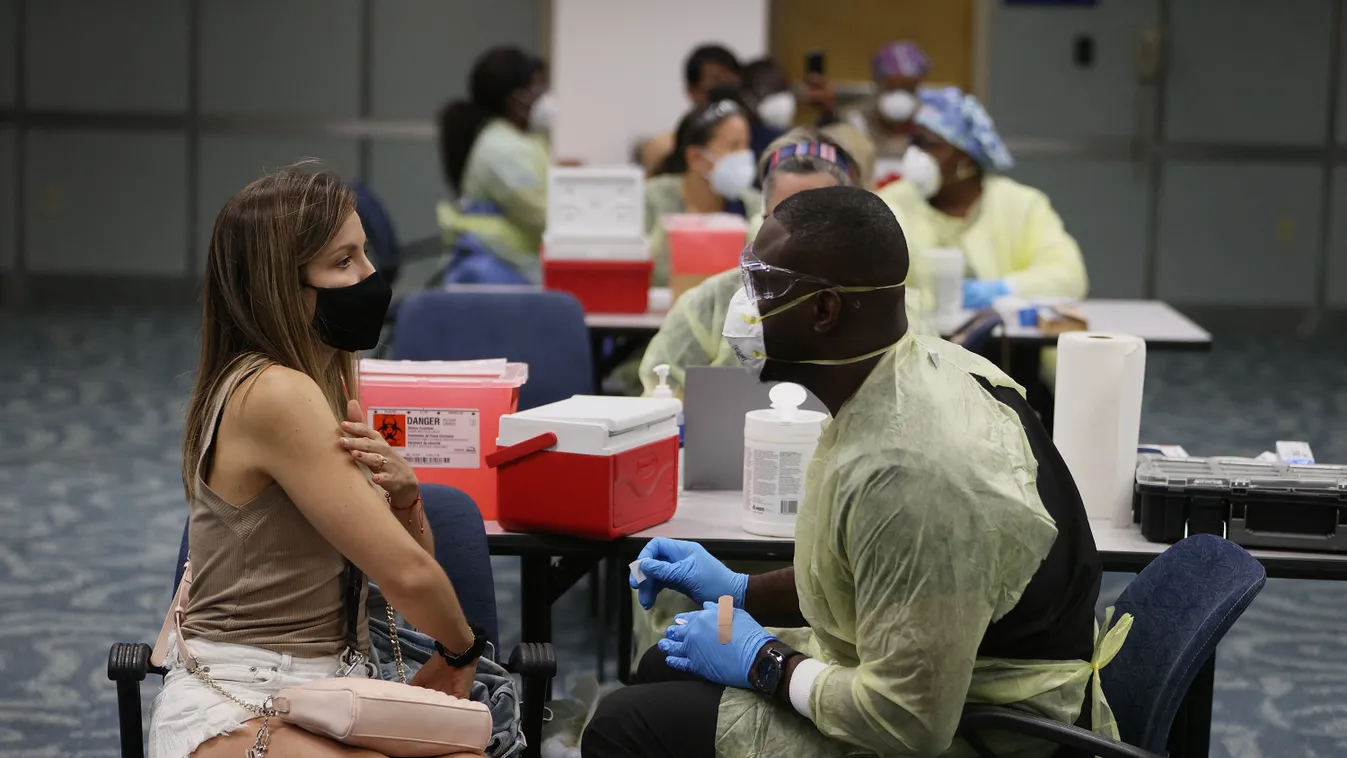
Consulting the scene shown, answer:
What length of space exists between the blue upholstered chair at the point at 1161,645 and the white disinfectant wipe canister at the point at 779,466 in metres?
0.53

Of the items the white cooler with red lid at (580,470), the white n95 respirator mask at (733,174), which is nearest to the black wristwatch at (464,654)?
the white cooler with red lid at (580,470)

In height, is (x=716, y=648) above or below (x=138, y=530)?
above

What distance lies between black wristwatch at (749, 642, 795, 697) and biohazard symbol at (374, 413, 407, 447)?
2.92 feet

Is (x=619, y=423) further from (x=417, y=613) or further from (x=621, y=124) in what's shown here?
(x=621, y=124)

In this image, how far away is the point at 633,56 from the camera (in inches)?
297

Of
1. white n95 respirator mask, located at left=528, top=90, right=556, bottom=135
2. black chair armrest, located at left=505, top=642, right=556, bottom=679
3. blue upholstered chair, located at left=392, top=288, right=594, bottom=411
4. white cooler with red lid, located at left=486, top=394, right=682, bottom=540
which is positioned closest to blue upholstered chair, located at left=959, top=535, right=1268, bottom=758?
black chair armrest, located at left=505, top=642, right=556, bottom=679

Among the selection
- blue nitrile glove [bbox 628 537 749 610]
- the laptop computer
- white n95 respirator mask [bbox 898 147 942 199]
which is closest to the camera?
blue nitrile glove [bbox 628 537 749 610]

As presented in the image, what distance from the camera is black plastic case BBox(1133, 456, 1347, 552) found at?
2324 millimetres

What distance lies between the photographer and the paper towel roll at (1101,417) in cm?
244

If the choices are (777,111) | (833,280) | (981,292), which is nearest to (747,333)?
(833,280)

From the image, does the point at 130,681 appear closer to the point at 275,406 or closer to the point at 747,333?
the point at 275,406

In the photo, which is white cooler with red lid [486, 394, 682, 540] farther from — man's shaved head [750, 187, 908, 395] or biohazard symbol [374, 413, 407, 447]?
man's shaved head [750, 187, 908, 395]

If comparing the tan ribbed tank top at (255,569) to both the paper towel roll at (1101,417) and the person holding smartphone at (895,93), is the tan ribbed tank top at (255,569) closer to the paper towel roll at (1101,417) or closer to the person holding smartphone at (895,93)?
the paper towel roll at (1101,417)

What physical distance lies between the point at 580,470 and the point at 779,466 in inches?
12.6
